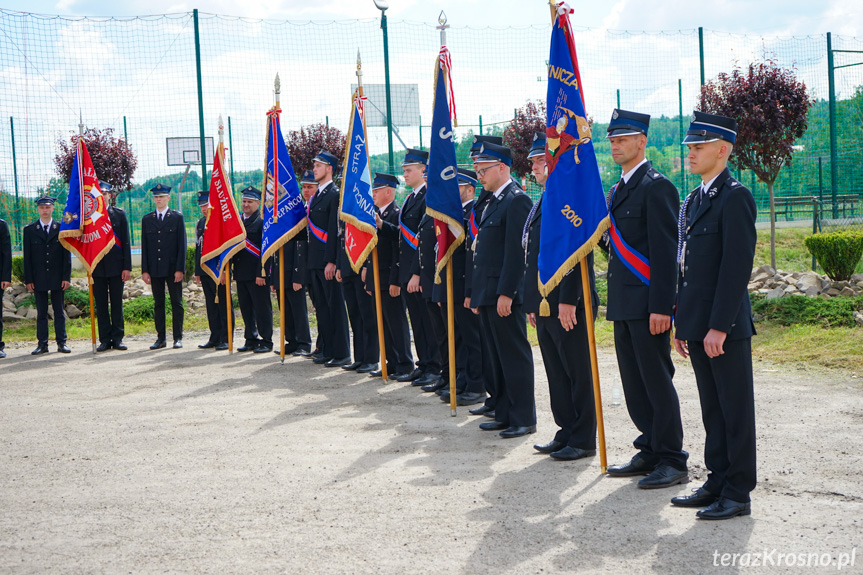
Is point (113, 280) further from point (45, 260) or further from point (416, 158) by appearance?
point (416, 158)

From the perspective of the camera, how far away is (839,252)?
10906 mm

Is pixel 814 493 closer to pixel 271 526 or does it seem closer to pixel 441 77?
pixel 271 526

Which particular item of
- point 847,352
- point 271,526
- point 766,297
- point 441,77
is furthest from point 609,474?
point 766,297

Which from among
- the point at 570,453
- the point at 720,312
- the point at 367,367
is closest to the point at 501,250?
the point at 570,453

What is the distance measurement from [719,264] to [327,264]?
5.59 meters

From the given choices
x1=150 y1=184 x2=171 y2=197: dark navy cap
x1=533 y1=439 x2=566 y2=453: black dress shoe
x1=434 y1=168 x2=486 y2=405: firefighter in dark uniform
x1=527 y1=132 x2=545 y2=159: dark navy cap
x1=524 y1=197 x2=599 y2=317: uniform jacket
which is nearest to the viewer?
x1=524 y1=197 x2=599 y2=317: uniform jacket

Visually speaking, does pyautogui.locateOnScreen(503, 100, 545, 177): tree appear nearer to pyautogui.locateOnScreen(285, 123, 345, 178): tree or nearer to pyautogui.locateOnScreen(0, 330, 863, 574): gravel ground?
pyautogui.locateOnScreen(285, 123, 345, 178): tree

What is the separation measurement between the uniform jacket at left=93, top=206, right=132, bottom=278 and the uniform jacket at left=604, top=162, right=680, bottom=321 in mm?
8091

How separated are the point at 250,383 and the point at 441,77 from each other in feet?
12.1

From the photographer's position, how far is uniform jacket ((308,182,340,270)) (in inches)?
347

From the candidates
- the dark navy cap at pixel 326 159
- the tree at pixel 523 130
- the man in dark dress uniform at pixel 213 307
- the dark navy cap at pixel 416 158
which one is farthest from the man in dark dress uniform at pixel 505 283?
the tree at pixel 523 130

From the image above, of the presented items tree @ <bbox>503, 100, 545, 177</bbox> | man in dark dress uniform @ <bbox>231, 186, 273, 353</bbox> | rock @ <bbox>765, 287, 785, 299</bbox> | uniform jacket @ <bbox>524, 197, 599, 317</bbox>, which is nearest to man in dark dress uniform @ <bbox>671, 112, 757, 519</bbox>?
uniform jacket @ <bbox>524, 197, 599, 317</bbox>

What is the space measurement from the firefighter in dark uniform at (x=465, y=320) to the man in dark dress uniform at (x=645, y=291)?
7.45ft

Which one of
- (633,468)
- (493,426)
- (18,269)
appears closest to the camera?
(633,468)
